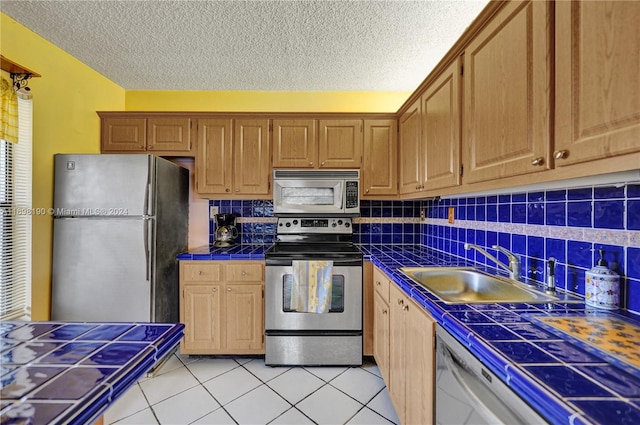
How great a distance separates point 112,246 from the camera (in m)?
2.05

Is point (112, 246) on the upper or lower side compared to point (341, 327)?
upper

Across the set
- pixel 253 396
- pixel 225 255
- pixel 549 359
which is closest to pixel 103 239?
pixel 225 255

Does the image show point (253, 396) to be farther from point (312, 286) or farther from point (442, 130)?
point (442, 130)

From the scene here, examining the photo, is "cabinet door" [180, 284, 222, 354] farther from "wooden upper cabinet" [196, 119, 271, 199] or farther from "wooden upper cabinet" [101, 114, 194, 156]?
"wooden upper cabinet" [101, 114, 194, 156]

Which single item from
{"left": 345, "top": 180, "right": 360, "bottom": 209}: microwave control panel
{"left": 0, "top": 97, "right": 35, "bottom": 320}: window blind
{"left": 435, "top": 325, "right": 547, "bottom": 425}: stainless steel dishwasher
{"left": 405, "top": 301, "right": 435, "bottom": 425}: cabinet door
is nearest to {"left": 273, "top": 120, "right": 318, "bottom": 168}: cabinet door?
{"left": 345, "top": 180, "right": 360, "bottom": 209}: microwave control panel

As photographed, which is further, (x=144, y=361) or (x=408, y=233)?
(x=408, y=233)

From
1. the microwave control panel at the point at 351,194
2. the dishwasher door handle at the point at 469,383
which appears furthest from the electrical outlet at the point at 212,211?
the dishwasher door handle at the point at 469,383

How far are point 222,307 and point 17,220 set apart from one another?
4.99 ft

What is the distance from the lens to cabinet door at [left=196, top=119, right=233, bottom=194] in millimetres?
2562

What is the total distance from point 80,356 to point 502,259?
1954mm

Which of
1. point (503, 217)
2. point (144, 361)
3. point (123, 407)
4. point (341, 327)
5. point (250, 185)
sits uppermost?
point (250, 185)

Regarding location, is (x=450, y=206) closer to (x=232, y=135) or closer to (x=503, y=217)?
(x=503, y=217)

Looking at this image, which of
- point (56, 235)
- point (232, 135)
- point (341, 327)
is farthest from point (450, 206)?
point (56, 235)

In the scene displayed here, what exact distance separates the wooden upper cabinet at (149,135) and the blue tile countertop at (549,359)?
8.02 ft
